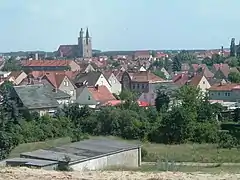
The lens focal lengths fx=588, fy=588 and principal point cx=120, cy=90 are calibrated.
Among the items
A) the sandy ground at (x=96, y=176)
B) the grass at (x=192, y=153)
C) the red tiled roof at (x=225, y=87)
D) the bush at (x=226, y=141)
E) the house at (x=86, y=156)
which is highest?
the red tiled roof at (x=225, y=87)

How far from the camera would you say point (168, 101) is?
44.7 meters

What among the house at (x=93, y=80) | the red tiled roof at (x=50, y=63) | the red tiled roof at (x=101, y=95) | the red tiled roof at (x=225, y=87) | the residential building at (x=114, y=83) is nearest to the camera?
the red tiled roof at (x=101, y=95)

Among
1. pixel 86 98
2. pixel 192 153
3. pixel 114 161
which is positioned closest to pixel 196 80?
pixel 86 98

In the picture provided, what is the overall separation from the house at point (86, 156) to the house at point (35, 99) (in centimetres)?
1543

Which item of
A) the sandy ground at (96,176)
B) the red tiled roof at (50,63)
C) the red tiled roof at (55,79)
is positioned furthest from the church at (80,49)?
the sandy ground at (96,176)

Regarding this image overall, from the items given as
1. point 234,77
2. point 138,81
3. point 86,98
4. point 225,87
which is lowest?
point 86,98

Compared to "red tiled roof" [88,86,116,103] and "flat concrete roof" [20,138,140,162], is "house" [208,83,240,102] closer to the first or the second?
"red tiled roof" [88,86,116,103]

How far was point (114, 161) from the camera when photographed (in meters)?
22.6

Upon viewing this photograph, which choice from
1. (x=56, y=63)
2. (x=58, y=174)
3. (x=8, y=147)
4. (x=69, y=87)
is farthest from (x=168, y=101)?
(x=56, y=63)

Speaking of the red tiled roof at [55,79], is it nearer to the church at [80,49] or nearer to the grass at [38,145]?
the grass at [38,145]

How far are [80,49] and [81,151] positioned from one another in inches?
5348

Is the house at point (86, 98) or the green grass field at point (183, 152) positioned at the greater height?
the house at point (86, 98)

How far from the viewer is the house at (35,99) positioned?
129 feet

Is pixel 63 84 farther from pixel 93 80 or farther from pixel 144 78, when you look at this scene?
pixel 144 78
